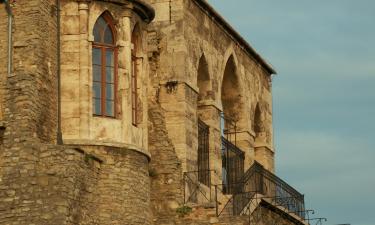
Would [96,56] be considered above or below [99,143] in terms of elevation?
above

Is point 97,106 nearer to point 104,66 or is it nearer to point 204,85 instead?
point 104,66

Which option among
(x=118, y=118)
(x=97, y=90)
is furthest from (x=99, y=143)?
(x=97, y=90)

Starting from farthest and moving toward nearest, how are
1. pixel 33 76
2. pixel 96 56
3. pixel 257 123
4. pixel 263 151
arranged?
pixel 257 123, pixel 263 151, pixel 96 56, pixel 33 76

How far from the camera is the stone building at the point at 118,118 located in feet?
84.2

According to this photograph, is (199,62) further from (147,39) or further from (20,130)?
(20,130)

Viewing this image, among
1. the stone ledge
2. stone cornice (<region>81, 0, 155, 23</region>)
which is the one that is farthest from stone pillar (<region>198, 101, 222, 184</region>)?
the stone ledge

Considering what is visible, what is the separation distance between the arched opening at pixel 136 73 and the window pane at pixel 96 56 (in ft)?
3.63

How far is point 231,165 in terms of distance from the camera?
35719mm

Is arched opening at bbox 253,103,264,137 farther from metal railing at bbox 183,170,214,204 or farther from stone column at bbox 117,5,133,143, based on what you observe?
stone column at bbox 117,5,133,143

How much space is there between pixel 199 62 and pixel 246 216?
550 cm

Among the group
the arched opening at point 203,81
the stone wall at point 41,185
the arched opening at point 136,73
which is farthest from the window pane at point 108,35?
the arched opening at point 203,81

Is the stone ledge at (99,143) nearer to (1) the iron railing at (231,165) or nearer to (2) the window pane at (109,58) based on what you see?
(2) the window pane at (109,58)

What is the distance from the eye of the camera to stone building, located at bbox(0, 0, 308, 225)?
25.7 metres

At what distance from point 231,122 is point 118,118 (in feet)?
30.4
